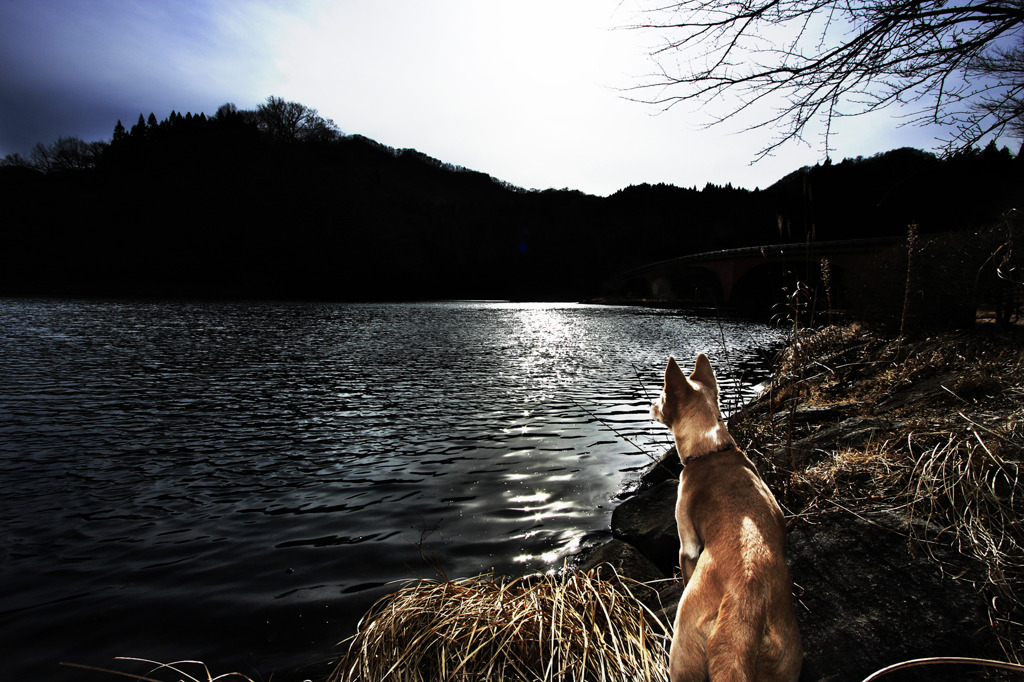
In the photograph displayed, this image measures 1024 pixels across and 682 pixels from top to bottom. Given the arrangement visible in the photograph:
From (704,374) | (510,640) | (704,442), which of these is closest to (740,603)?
(704,442)

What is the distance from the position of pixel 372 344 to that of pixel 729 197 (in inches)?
5231

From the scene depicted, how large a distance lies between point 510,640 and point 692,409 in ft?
6.77

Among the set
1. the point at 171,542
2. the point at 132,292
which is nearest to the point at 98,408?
the point at 171,542

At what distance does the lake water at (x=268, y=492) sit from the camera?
4.41 metres

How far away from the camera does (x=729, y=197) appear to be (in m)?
130

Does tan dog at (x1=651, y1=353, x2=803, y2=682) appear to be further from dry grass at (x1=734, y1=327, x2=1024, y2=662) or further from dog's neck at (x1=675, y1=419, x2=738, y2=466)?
dry grass at (x1=734, y1=327, x2=1024, y2=662)

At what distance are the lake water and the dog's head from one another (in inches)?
43.7

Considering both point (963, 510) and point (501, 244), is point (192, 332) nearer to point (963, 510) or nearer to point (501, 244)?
point (963, 510)

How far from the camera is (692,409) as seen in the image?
3.49m


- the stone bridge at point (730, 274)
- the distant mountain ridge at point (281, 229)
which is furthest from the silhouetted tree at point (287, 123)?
the stone bridge at point (730, 274)

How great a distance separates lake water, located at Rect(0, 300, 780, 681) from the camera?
4.41m

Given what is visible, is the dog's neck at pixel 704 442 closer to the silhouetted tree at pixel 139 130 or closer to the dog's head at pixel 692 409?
the dog's head at pixel 692 409

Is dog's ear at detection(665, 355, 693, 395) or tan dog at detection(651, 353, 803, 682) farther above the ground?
dog's ear at detection(665, 355, 693, 395)

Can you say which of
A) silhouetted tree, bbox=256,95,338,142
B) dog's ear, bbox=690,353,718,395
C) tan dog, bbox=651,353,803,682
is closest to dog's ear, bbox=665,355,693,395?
dog's ear, bbox=690,353,718,395
